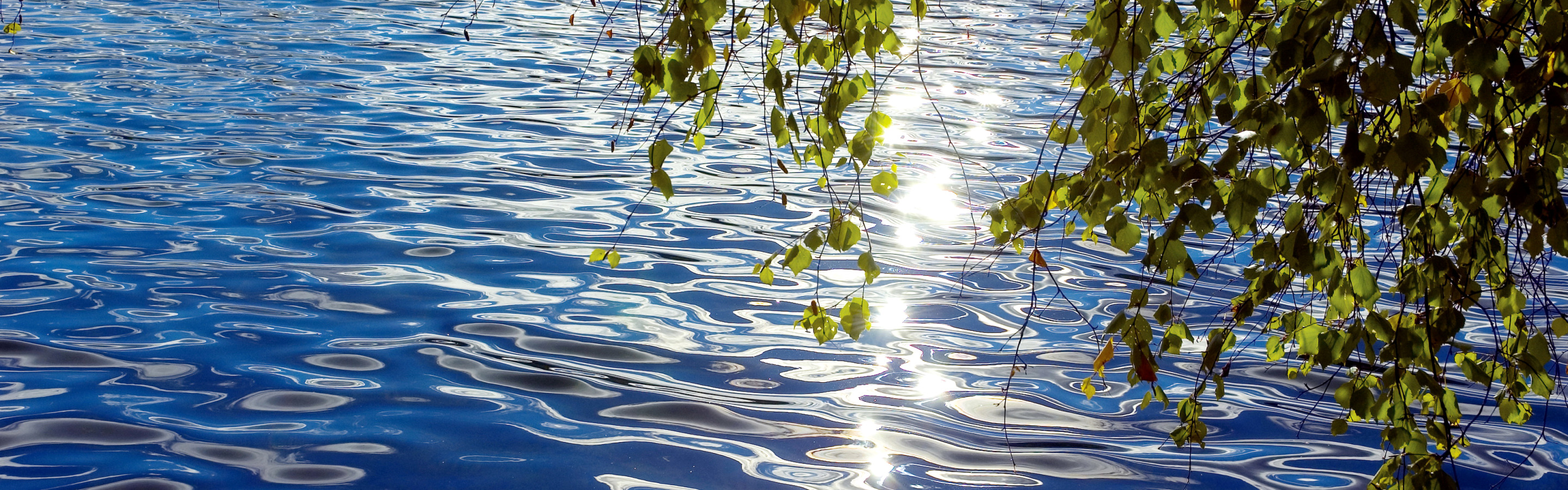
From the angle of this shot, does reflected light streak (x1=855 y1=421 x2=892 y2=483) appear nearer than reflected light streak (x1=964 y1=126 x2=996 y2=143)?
Yes

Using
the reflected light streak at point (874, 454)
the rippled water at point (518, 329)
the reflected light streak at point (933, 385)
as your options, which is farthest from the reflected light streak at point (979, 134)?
the reflected light streak at point (874, 454)

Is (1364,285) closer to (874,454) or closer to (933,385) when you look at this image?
(874,454)

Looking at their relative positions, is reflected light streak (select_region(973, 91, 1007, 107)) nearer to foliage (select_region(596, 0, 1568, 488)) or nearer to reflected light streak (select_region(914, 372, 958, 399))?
reflected light streak (select_region(914, 372, 958, 399))

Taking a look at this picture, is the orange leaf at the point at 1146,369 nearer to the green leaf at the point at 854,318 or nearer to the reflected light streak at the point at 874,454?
the green leaf at the point at 854,318

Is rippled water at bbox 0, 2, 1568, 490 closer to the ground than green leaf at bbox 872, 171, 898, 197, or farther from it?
closer to the ground

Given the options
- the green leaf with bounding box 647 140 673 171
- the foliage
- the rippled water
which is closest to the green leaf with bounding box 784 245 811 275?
the foliage

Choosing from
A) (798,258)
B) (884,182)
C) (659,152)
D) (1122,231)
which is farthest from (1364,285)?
(659,152)

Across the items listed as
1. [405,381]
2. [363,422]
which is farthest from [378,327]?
[363,422]

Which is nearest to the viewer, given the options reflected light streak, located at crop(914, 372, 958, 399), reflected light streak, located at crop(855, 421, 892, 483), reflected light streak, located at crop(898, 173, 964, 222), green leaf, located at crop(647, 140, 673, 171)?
green leaf, located at crop(647, 140, 673, 171)

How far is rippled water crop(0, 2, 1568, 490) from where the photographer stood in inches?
161

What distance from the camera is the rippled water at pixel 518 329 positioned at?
4.08 meters

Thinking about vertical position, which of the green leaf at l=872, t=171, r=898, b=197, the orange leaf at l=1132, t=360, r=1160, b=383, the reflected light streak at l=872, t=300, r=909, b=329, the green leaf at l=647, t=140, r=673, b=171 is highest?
the green leaf at l=647, t=140, r=673, b=171

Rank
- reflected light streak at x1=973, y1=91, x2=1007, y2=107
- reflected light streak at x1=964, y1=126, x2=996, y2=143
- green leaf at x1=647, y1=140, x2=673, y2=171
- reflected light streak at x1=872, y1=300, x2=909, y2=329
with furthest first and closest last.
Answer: reflected light streak at x1=973, y1=91, x2=1007, y2=107 → reflected light streak at x1=964, y1=126, x2=996, y2=143 → reflected light streak at x1=872, y1=300, x2=909, y2=329 → green leaf at x1=647, y1=140, x2=673, y2=171

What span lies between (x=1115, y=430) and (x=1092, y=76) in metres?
2.56
